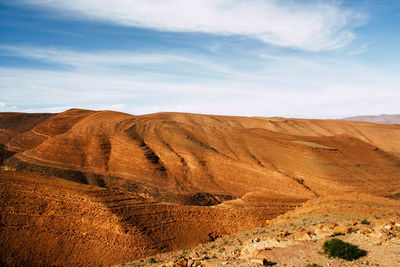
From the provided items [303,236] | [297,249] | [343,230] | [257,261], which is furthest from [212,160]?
[257,261]

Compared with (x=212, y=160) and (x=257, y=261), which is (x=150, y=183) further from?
(x=257, y=261)

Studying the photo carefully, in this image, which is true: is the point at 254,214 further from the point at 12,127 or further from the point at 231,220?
the point at 12,127

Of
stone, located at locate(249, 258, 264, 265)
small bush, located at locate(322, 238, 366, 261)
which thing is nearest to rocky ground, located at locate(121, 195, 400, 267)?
stone, located at locate(249, 258, 264, 265)

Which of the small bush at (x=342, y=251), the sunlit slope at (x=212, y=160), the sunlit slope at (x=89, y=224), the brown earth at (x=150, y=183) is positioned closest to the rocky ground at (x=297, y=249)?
the small bush at (x=342, y=251)

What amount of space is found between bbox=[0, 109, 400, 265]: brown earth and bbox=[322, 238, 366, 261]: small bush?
8.19m

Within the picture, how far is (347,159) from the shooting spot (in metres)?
33.2

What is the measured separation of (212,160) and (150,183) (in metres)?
7.56

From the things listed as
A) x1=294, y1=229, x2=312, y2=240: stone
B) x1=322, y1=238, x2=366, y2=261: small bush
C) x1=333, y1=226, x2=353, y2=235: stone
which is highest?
x1=322, y1=238, x2=366, y2=261: small bush

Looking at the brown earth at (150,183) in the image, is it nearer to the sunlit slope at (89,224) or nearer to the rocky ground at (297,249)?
the sunlit slope at (89,224)

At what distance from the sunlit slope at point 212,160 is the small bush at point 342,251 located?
53.7 feet

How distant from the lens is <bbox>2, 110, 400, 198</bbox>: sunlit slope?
2852 cm

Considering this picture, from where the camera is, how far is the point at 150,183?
2794 cm

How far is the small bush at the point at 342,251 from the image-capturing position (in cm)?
966

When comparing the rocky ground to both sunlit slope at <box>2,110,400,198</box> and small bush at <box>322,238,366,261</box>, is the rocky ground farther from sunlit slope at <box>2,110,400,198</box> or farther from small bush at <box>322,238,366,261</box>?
sunlit slope at <box>2,110,400,198</box>
